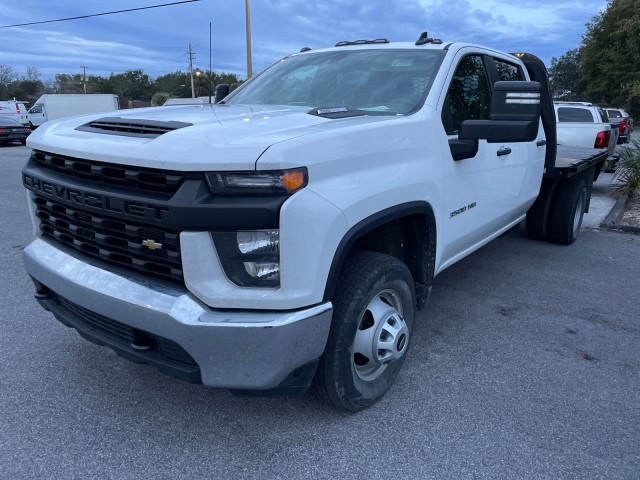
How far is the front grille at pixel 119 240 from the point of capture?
225cm

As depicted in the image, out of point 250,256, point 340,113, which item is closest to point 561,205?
point 340,113

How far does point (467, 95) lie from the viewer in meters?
3.82

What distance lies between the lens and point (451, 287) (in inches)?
192

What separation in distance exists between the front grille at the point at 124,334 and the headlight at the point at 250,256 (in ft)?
1.32

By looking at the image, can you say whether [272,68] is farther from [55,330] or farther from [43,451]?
[43,451]

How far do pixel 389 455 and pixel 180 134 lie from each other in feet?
5.74

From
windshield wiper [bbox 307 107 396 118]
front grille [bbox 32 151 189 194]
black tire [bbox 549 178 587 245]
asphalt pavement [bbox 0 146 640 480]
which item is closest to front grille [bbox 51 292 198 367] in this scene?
asphalt pavement [bbox 0 146 640 480]

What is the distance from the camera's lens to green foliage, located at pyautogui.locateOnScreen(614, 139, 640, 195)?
9.25 m

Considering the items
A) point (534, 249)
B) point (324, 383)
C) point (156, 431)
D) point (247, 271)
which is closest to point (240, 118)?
point (247, 271)

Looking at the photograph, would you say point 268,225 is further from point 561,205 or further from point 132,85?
point 132,85

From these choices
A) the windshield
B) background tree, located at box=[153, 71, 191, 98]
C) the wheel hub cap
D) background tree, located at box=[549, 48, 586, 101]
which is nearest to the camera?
the wheel hub cap

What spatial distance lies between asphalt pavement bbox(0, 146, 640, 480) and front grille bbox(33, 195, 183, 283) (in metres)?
0.87

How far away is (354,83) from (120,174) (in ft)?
6.16

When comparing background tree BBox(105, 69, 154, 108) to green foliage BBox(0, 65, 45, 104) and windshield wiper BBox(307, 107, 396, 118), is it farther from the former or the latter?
windshield wiper BBox(307, 107, 396, 118)
